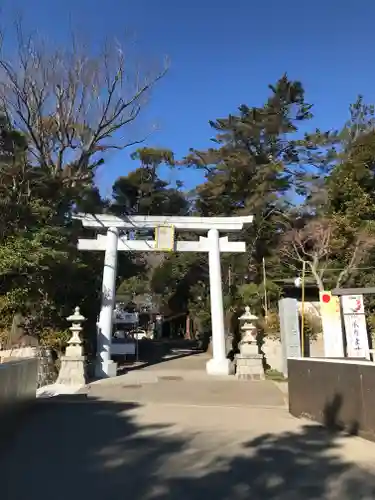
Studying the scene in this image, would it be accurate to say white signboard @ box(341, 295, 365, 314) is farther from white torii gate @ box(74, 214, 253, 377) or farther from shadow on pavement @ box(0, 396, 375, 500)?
shadow on pavement @ box(0, 396, 375, 500)

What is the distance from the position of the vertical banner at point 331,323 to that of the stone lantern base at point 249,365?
2.26 m

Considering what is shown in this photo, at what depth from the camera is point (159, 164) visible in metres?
31.0

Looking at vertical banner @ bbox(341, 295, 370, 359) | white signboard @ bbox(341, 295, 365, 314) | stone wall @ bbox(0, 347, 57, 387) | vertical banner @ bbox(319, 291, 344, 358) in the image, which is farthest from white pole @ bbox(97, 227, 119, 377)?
white signboard @ bbox(341, 295, 365, 314)

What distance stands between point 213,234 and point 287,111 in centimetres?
1284

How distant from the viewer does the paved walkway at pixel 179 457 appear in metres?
4.30

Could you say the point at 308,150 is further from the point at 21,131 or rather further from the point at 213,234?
the point at 21,131

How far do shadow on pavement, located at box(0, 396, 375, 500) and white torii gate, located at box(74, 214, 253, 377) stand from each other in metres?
8.91

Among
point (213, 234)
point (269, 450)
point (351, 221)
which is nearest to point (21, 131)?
point (213, 234)

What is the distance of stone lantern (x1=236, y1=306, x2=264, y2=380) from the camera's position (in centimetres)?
1491

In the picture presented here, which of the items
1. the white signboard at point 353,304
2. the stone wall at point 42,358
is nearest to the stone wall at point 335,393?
the white signboard at point 353,304

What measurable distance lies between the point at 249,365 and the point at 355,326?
12.0ft

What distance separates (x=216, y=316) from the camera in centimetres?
1677

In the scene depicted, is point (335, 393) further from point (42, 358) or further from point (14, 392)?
point (42, 358)

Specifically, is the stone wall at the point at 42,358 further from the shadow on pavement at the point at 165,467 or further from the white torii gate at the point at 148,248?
the shadow on pavement at the point at 165,467
